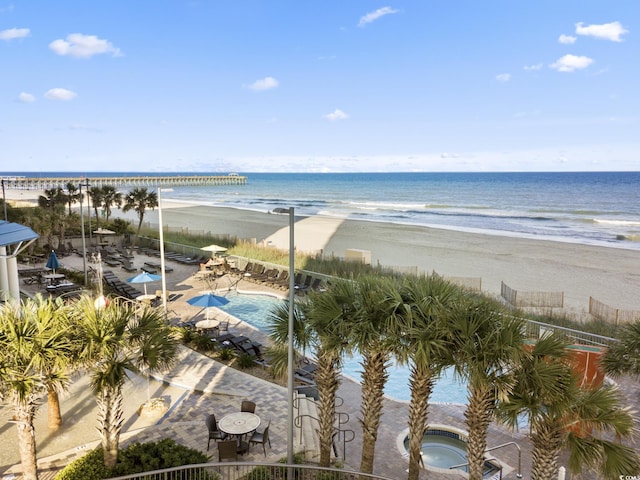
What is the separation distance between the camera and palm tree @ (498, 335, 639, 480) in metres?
6.68

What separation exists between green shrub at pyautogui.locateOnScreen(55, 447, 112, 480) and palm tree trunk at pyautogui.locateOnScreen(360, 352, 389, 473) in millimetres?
4870

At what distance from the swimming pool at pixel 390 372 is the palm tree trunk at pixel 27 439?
183 inches

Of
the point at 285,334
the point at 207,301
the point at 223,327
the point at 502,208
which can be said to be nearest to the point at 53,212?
the point at 223,327

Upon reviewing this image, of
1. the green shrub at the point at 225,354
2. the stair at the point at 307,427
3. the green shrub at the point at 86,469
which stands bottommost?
the stair at the point at 307,427

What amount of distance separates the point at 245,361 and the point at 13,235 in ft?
24.6

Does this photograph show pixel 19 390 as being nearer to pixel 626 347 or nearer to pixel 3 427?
pixel 3 427

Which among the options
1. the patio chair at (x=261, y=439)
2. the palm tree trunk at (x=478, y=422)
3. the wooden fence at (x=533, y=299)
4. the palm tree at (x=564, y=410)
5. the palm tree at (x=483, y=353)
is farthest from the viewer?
the wooden fence at (x=533, y=299)

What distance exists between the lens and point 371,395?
328 inches

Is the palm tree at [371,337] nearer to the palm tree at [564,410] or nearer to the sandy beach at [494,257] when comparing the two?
the palm tree at [564,410]

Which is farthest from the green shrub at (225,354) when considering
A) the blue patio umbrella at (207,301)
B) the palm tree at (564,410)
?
the palm tree at (564,410)

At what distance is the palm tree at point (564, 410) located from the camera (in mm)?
6680

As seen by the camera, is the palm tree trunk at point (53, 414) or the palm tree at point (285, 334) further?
the palm tree trunk at point (53, 414)

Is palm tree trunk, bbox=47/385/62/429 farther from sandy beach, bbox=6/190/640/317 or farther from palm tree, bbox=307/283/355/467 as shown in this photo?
sandy beach, bbox=6/190/640/317

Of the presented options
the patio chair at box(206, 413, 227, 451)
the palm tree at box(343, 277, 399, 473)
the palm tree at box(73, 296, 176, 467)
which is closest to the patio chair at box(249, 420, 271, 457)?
the patio chair at box(206, 413, 227, 451)
